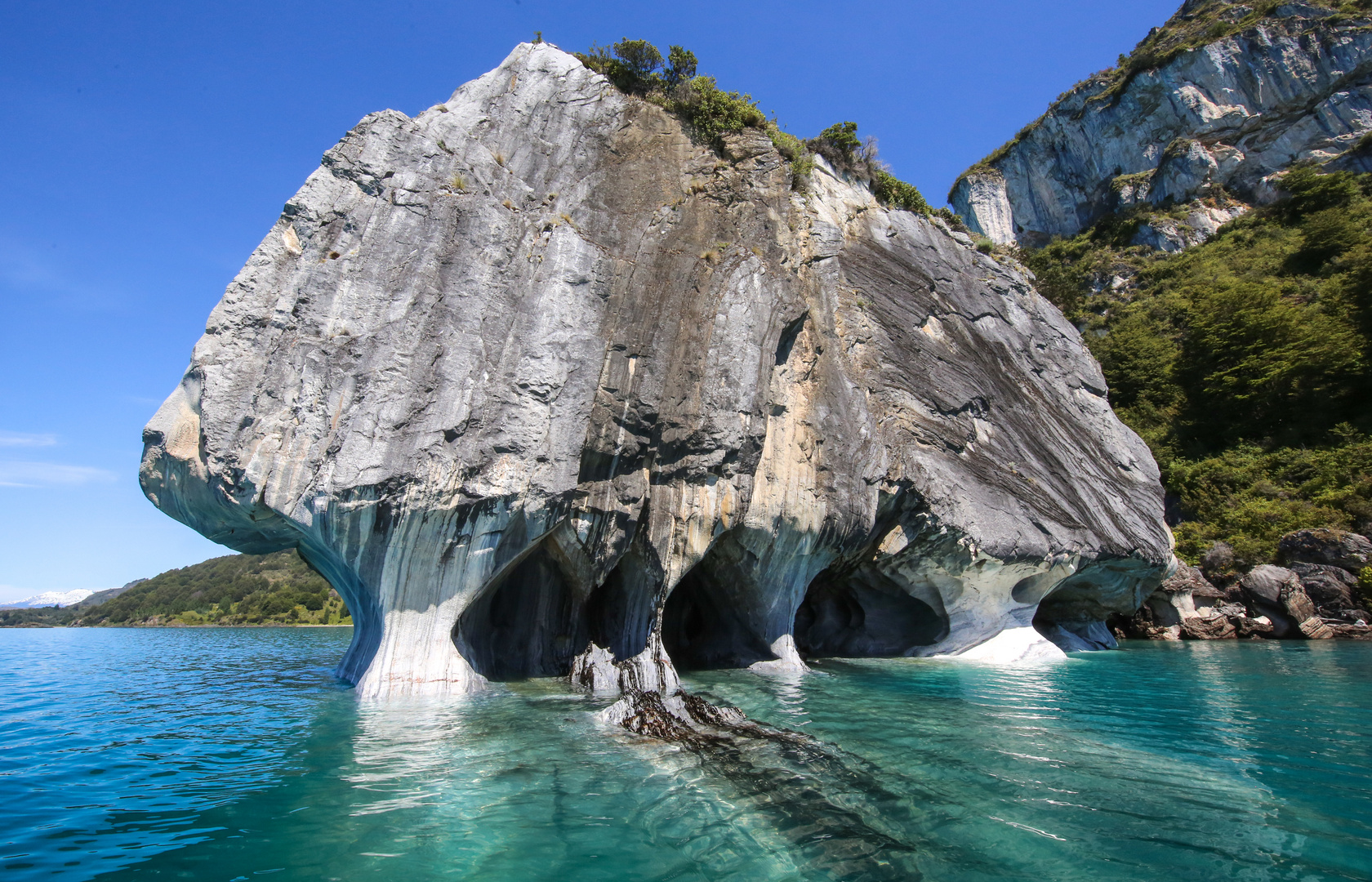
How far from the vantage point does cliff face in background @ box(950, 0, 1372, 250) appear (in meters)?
51.1

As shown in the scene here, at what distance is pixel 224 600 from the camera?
79812mm

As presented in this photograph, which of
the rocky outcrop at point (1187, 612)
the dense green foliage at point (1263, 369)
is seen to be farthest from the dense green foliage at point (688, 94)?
the dense green foliage at point (1263, 369)

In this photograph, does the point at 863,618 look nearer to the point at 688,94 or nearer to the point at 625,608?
the point at 625,608

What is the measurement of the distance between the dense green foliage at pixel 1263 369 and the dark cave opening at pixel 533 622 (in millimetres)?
A: 27203

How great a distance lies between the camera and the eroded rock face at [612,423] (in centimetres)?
1191

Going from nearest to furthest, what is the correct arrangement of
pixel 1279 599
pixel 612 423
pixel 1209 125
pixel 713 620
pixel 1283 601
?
pixel 612 423 → pixel 713 620 → pixel 1283 601 → pixel 1279 599 → pixel 1209 125

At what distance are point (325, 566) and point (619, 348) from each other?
8190 mm

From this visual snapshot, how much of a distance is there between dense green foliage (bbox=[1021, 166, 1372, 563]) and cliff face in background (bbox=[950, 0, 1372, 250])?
6.64 metres

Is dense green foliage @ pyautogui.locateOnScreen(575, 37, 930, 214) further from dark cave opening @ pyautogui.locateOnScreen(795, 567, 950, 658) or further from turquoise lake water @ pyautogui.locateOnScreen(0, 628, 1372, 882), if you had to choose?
turquoise lake water @ pyautogui.locateOnScreen(0, 628, 1372, 882)

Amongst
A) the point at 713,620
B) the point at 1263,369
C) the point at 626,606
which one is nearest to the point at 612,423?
the point at 626,606

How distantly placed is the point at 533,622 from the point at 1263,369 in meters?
37.4

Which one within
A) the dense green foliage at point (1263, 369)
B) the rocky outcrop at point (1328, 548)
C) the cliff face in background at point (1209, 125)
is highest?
the cliff face in background at point (1209, 125)

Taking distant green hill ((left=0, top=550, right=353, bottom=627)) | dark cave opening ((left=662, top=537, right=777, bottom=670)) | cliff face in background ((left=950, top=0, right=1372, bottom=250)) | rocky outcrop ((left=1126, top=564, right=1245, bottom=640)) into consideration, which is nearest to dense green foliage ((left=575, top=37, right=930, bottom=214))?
dark cave opening ((left=662, top=537, right=777, bottom=670))

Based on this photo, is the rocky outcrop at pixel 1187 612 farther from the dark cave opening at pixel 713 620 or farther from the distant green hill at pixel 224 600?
the distant green hill at pixel 224 600
